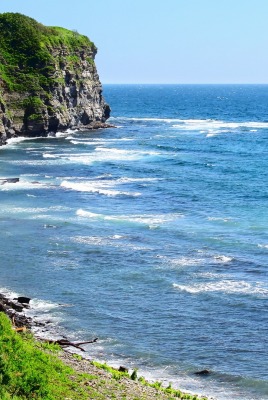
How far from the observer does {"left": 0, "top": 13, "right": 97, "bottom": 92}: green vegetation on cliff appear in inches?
5271

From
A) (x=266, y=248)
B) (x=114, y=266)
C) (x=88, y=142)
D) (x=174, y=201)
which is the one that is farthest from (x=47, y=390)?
(x=88, y=142)

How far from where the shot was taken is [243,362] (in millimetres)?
38656

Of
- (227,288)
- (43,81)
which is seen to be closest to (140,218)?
(227,288)

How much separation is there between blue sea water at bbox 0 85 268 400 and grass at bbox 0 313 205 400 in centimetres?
327

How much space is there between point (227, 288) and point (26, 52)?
101400 millimetres

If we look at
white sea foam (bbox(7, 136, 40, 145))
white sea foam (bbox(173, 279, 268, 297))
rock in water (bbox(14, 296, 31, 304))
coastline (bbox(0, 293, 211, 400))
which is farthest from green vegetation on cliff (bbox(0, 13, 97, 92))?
coastline (bbox(0, 293, 211, 400))

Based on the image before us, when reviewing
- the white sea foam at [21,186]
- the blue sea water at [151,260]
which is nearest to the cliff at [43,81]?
the blue sea water at [151,260]

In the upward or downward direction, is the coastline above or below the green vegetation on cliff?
below

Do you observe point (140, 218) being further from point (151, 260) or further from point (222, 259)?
point (222, 259)

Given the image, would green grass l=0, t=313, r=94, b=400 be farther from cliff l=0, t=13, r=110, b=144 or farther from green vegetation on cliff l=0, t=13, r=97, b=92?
green vegetation on cliff l=0, t=13, r=97, b=92

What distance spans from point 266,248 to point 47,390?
33.5 meters

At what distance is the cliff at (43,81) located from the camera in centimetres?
12850

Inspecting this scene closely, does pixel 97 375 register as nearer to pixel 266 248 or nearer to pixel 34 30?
pixel 266 248

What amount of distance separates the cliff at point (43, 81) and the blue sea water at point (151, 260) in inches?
877
